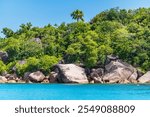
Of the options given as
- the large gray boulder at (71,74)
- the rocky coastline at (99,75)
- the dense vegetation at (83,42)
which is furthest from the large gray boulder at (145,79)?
the large gray boulder at (71,74)

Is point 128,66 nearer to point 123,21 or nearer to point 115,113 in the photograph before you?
point 123,21

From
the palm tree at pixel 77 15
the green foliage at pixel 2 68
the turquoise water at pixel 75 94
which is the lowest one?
the turquoise water at pixel 75 94

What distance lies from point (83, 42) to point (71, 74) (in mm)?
8630

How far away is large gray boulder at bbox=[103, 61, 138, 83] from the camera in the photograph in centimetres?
4631

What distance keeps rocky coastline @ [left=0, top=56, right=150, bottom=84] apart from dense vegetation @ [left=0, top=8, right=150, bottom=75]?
1576 millimetres

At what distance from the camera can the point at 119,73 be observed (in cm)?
4606

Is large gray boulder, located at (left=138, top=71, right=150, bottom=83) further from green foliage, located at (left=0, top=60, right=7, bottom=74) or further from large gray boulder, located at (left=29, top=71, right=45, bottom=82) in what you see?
green foliage, located at (left=0, top=60, right=7, bottom=74)

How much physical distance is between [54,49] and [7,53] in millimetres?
6981

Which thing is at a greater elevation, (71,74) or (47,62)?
(47,62)

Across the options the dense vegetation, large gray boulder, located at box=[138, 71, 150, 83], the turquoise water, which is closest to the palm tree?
the dense vegetation

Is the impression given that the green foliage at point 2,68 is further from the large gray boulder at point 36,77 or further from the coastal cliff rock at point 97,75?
the coastal cliff rock at point 97,75

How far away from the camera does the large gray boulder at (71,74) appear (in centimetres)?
4600

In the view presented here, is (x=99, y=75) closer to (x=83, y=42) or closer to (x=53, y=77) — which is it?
(x=53, y=77)

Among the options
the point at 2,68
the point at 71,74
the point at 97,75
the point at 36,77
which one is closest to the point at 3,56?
the point at 2,68
